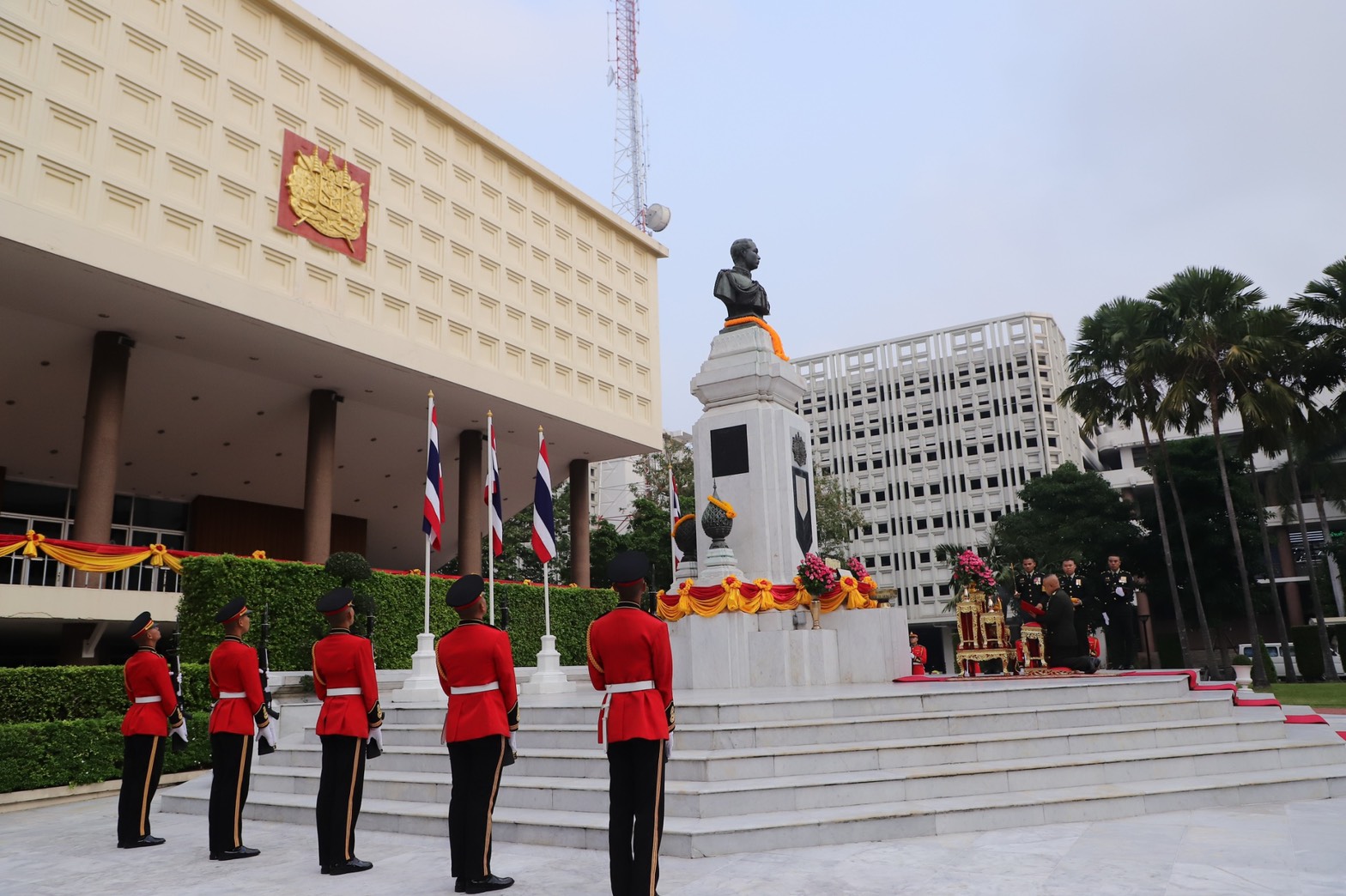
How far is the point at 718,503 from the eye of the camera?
1461cm

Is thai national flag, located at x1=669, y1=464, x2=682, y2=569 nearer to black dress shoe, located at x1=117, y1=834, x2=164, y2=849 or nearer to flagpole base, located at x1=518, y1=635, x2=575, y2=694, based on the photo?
flagpole base, located at x1=518, y1=635, x2=575, y2=694

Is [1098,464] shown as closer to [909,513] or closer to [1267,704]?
[909,513]

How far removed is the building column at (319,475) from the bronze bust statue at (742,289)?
1296 cm

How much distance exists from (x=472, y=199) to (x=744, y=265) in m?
13.3

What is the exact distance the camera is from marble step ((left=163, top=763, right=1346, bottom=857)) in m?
6.72

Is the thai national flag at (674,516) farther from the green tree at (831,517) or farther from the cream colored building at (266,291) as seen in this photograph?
the green tree at (831,517)

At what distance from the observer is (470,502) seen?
A: 95.5ft

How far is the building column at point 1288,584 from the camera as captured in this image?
5328 cm

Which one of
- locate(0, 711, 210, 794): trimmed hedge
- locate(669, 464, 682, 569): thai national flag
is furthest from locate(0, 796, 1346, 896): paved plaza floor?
locate(669, 464, 682, 569): thai national flag

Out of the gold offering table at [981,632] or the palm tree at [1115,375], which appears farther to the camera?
the palm tree at [1115,375]


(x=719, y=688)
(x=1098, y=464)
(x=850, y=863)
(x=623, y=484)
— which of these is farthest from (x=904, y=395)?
(x=850, y=863)

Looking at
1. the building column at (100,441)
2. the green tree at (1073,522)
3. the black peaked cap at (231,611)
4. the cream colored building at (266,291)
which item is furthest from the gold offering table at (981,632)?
the green tree at (1073,522)

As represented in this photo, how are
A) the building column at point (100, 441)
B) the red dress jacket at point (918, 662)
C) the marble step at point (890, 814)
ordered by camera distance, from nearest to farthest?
the marble step at point (890, 814)
the red dress jacket at point (918, 662)
the building column at point (100, 441)

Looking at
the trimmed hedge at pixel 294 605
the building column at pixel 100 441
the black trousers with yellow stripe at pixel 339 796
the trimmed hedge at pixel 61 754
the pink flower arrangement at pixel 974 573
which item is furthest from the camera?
the building column at pixel 100 441
